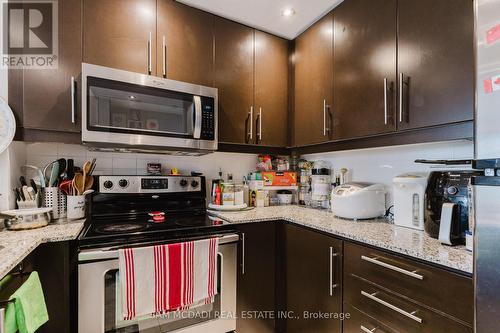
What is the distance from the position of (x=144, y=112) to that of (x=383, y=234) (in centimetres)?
149

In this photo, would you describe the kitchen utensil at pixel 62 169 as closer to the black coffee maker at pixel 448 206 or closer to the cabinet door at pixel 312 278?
the cabinet door at pixel 312 278

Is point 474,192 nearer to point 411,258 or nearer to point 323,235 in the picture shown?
point 411,258

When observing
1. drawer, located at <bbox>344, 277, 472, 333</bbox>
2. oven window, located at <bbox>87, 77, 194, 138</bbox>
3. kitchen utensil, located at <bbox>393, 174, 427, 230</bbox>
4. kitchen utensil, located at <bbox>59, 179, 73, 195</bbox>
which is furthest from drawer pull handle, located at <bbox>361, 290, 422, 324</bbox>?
kitchen utensil, located at <bbox>59, 179, 73, 195</bbox>

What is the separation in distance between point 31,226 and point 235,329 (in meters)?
1.24

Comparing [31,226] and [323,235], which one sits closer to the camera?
[31,226]

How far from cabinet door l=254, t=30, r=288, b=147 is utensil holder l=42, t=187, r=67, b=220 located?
135cm

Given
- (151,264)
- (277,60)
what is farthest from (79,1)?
(151,264)

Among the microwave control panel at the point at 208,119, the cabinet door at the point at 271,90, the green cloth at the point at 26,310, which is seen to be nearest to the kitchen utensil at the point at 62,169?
the green cloth at the point at 26,310

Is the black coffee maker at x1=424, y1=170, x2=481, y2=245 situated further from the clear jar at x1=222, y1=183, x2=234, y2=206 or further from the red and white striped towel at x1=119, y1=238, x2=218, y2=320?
the clear jar at x1=222, y1=183, x2=234, y2=206

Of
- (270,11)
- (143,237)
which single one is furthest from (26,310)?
(270,11)

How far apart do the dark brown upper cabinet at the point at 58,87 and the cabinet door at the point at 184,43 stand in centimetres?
45

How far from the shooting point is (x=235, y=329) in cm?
149

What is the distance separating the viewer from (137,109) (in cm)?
147

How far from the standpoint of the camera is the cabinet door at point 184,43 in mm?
1627
